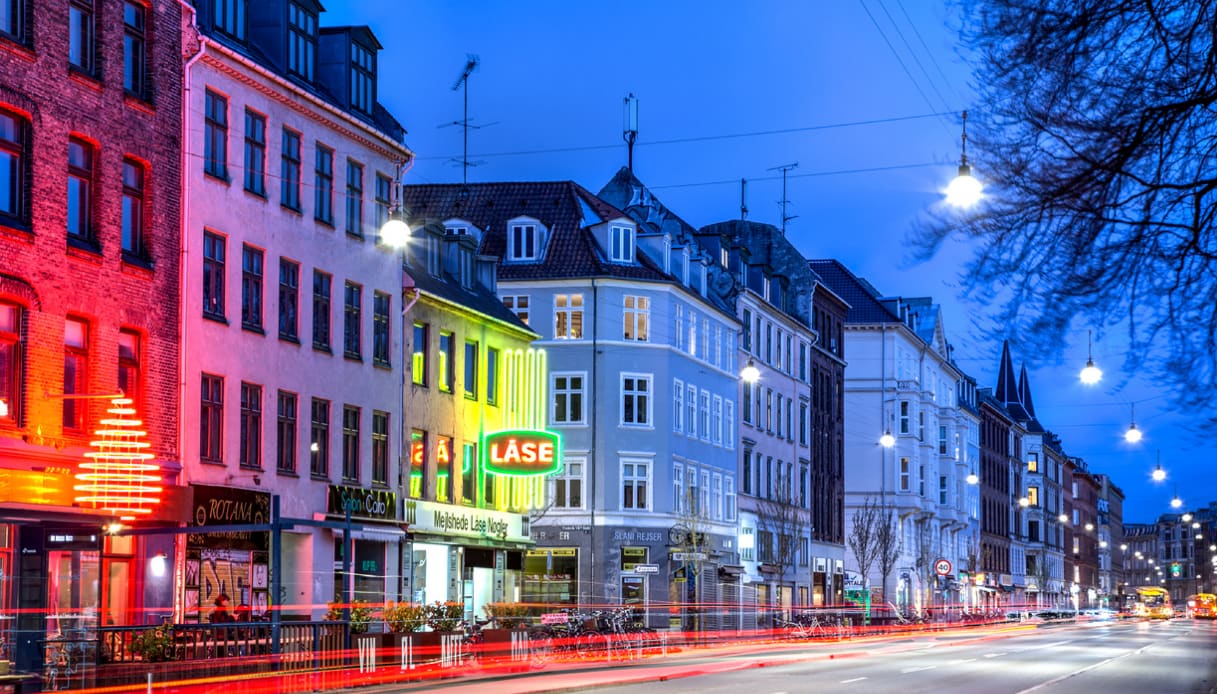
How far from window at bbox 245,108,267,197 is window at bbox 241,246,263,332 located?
1.36 metres

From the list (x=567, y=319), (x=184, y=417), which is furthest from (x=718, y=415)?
(x=184, y=417)

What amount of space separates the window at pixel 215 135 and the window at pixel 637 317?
2830 cm

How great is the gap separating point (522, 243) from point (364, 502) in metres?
23.1

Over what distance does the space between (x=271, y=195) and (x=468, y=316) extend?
39.3ft

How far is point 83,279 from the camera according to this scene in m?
32.3

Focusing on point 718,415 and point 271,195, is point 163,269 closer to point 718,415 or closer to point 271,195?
point 271,195

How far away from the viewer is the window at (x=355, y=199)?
43.8 metres

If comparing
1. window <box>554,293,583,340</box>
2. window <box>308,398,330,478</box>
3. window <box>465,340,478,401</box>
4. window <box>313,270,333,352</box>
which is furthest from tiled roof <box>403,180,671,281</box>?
window <box>308,398,330,478</box>

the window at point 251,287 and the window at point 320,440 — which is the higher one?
the window at point 251,287

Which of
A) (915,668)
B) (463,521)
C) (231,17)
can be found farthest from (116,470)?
(463,521)

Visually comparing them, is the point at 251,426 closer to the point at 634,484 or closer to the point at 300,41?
the point at 300,41

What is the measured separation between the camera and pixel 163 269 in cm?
3497

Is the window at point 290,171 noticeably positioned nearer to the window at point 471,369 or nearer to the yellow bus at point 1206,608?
the window at point 471,369

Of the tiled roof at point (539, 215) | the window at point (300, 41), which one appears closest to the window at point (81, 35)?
the window at point (300, 41)
